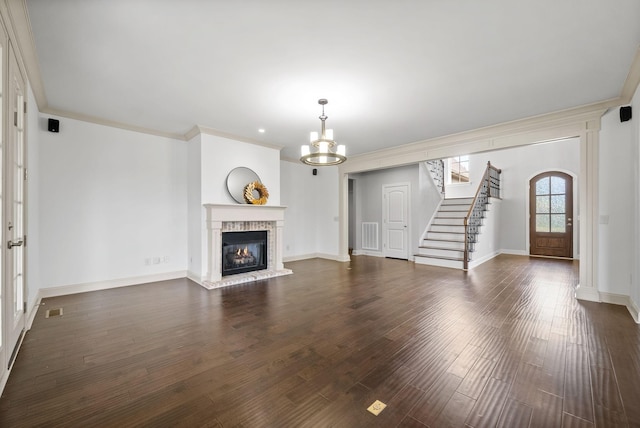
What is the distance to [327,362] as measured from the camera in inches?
88.0

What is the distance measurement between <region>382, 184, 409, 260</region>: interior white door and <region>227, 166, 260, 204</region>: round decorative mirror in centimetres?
426

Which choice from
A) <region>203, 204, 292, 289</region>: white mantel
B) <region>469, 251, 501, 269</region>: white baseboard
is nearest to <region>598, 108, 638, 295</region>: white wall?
<region>469, 251, 501, 269</region>: white baseboard

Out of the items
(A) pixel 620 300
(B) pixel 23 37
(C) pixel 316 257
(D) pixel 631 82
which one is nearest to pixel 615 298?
(A) pixel 620 300

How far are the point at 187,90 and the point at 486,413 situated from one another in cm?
430

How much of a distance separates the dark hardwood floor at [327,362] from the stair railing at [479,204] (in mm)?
2151

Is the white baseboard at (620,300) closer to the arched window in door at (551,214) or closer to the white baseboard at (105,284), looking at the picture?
the arched window in door at (551,214)

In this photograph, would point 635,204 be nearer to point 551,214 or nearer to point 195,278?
point 551,214

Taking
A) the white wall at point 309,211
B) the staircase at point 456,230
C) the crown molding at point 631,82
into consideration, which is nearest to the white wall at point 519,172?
the staircase at point 456,230

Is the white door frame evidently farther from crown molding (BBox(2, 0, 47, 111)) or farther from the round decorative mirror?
crown molding (BBox(2, 0, 47, 111))

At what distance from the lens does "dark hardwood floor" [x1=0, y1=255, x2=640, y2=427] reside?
166 cm

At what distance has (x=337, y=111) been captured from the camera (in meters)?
4.12

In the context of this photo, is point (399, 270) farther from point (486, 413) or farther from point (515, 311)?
point (486, 413)

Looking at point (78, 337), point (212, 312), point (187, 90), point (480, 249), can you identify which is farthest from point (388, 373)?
point (480, 249)

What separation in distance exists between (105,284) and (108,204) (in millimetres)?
1332
